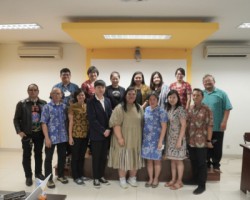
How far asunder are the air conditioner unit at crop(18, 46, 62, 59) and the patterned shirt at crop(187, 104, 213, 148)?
3.53m

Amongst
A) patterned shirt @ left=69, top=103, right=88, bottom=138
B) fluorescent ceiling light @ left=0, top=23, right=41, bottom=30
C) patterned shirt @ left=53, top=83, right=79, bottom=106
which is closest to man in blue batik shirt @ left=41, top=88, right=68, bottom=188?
patterned shirt @ left=69, top=103, right=88, bottom=138

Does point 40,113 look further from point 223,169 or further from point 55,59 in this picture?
point 223,169

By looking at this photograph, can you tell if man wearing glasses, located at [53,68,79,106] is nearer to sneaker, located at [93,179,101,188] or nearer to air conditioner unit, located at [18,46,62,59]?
sneaker, located at [93,179,101,188]

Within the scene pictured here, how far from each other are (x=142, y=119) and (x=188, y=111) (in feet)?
2.18

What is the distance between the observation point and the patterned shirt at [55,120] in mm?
3154

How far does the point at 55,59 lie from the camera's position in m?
5.39

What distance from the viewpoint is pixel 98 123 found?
3.17 meters

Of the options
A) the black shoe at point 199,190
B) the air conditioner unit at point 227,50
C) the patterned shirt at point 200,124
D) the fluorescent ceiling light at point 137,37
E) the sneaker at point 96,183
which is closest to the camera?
the patterned shirt at point 200,124

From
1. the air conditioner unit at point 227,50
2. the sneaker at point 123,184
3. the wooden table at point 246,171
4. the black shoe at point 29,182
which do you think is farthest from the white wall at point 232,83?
the black shoe at point 29,182

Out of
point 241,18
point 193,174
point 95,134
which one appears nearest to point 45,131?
point 95,134

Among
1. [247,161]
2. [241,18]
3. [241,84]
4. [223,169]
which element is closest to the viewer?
[247,161]

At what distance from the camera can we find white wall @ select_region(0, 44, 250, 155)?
202 inches

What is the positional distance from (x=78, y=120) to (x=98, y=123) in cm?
33

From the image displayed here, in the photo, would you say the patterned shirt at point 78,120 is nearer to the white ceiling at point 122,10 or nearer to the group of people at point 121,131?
the group of people at point 121,131
